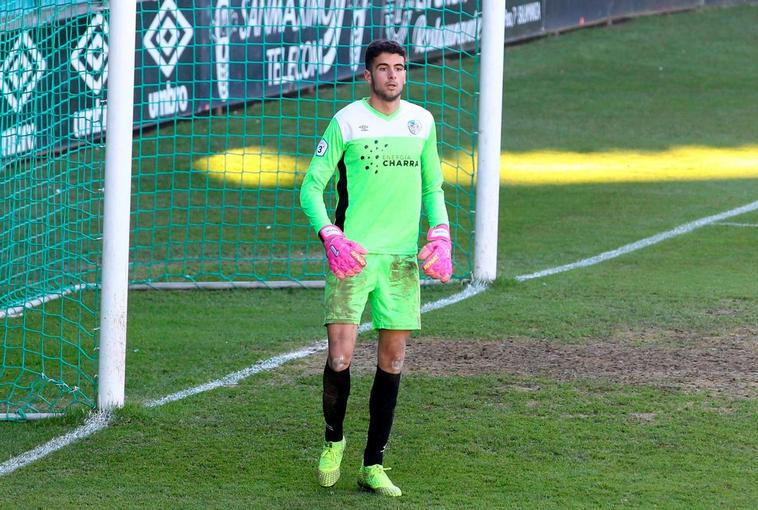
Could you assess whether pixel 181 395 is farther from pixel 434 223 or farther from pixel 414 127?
pixel 414 127

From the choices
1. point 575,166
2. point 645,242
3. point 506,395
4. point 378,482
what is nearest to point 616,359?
point 506,395

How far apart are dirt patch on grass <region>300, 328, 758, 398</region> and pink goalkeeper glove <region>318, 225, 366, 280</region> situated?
2100mm

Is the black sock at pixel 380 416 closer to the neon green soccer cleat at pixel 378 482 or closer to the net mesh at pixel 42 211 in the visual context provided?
the neon green soccer cleat at pixel 378 482

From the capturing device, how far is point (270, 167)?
43.2 feet

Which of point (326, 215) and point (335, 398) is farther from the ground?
A: point (326, 215)

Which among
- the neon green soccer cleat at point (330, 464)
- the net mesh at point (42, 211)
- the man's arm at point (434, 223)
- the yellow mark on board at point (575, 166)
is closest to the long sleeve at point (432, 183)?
the man's arm at point (434, 223)

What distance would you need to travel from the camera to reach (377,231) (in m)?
4.96

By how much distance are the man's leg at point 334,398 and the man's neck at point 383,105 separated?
34.0 inches

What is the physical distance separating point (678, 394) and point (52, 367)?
3.39 metres

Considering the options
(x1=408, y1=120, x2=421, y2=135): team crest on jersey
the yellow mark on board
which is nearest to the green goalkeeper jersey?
(x1=408, y1=120, x2=421, y2=135): team crest on jersey

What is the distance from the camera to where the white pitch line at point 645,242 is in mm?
9453

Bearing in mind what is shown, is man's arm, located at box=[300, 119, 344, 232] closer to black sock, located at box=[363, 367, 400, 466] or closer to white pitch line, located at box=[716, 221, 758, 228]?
black sock, located at box=[363, 367, 400, 466]

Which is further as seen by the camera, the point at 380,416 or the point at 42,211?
the point at 42,211

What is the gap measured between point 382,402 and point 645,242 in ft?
19.0
